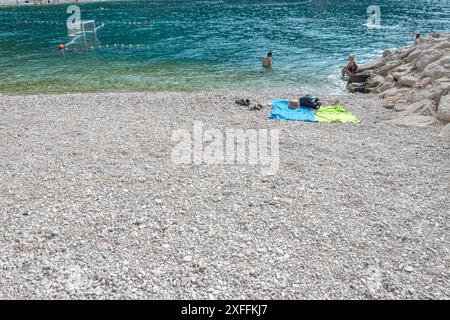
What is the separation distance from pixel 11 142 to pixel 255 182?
10036 mm

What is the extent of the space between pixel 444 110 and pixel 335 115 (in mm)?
4534

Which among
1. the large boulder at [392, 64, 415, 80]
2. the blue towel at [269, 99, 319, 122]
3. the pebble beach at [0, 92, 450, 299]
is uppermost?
the large boulder at [392, 64, 415, 80]

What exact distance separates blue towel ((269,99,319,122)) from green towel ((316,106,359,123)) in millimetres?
398

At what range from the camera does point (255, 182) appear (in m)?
10.9

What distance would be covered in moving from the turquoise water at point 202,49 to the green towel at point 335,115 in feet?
20.2

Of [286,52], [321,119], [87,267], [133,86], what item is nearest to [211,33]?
[286,52]

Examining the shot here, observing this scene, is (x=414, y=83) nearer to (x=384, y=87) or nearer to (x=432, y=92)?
(x=384, y=87)

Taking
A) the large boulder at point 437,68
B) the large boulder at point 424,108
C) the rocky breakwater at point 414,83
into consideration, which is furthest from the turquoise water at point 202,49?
the large boulder at point 424,108

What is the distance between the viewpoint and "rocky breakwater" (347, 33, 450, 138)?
1603cm

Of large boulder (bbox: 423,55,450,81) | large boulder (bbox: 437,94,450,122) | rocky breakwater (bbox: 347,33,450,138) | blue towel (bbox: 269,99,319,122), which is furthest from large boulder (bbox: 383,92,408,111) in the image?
blue towel (bbox: 269,99,319,122)

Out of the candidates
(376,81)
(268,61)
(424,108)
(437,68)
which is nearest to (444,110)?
(424,108)

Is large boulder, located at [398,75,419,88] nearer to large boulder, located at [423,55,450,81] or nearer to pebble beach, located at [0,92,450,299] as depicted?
large boulder, located at [423,55,450,81]

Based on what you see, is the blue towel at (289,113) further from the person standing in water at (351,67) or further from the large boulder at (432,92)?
the person standing in water at (351,67)
